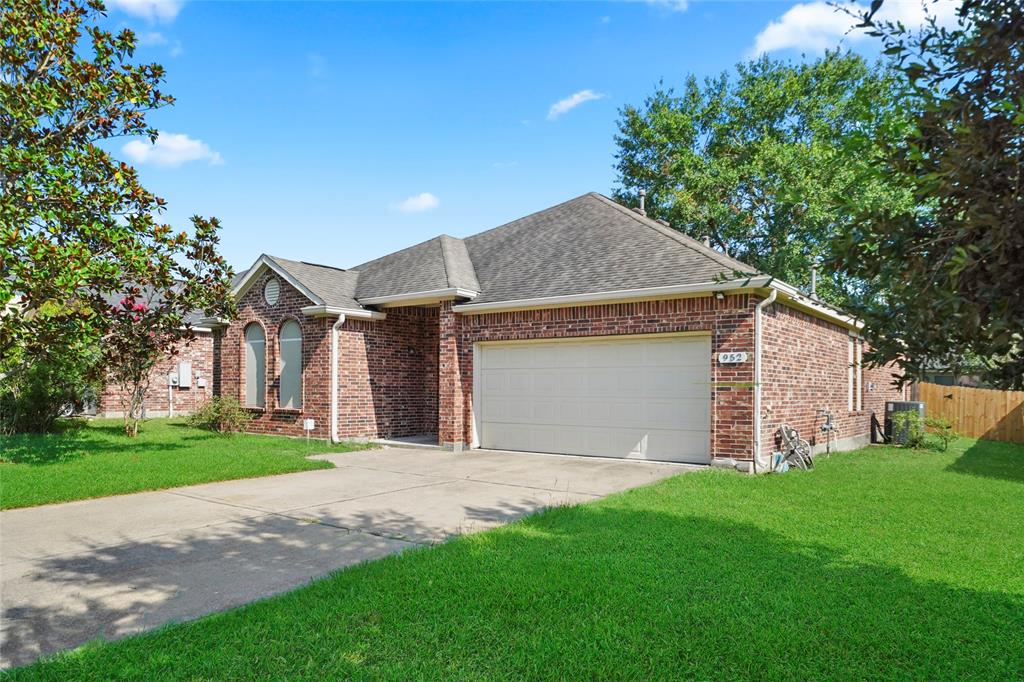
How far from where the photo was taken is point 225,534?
634 cm

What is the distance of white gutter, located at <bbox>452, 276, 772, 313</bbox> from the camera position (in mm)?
10111

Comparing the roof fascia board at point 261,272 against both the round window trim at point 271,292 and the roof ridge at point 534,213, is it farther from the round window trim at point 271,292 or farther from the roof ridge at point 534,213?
the roof ridge at point 534,213

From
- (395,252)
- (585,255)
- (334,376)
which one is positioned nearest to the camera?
(585,255)

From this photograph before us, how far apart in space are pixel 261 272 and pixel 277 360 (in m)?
2.34

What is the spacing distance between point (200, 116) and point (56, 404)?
9.07m

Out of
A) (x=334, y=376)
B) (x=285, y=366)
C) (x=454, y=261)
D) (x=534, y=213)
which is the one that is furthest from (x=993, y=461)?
(x=285, y=366)

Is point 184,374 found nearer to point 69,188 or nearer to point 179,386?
point 179,386

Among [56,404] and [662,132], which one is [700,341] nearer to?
[56,404]

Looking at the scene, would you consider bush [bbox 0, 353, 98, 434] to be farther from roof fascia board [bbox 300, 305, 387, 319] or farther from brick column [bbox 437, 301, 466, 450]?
brick column [bbox 437, 301, 466, 450]

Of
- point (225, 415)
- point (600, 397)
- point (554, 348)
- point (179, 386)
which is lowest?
point (225, 415)

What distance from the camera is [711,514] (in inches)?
276

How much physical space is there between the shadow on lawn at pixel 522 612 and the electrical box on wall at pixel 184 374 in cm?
1937

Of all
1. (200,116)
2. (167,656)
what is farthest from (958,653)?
(200,116)

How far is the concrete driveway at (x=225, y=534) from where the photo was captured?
4320mm
